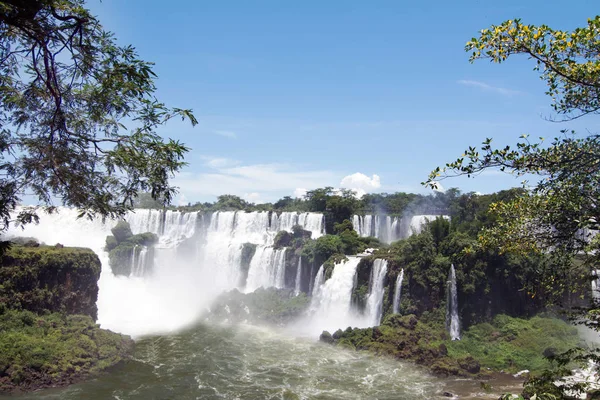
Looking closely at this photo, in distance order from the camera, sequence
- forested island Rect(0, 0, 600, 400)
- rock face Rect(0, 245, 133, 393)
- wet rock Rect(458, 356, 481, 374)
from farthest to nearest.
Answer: wet rock Rect(458, 356, 481, 374) < rock face Rect(0, 245, 133, 393) < forested island Rect(0, 0, 600, 400)

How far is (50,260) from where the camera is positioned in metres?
21.1

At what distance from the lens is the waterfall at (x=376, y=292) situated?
2490 centimetres

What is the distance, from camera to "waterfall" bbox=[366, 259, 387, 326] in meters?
24.9

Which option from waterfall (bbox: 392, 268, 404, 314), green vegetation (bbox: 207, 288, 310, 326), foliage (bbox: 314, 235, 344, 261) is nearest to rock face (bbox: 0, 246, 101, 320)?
green vegetation (bbox: 207, 288, 310, 326)

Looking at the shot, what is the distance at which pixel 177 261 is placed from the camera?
128 ft

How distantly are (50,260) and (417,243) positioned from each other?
19.8 meters

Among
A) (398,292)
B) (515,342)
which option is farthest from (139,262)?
(515,342)

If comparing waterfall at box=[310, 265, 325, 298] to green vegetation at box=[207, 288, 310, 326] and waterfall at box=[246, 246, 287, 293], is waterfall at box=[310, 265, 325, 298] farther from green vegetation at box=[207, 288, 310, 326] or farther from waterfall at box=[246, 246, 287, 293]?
waterfall at box=[246, 246, 287, 293]

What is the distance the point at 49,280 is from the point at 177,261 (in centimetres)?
1798

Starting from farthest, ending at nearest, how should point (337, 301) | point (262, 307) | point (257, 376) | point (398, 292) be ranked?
point (262, 307)
point (337, 301)
point (398, 292)
point (257, 376)

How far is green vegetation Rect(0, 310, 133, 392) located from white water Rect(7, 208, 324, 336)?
5307mm

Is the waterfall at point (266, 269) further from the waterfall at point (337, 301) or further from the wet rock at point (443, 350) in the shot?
the wet rock at point (443, 350)

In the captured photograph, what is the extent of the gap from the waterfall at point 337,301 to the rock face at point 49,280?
13585 millimetres

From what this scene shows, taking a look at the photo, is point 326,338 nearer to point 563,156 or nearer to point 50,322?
point 50,322
